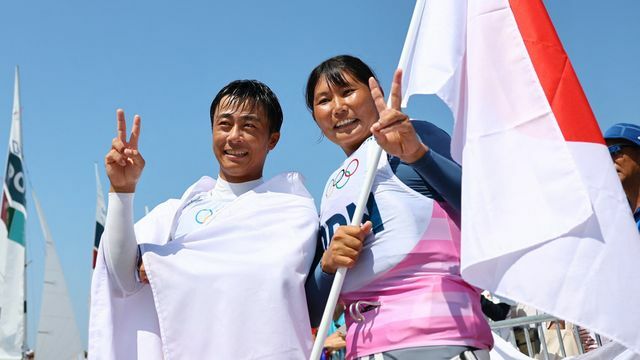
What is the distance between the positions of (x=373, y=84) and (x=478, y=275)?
0.81 metres

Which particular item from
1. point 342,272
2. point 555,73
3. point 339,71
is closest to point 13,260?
point 339,71

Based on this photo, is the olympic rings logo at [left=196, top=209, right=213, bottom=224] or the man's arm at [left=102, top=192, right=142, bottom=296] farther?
the olympic rings logo at [left=196, top=209, right=213, bottom=224]

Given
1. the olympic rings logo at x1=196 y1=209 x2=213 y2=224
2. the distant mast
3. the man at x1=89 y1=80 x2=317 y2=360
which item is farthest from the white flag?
the distant mast

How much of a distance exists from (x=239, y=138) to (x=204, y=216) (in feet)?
1.37

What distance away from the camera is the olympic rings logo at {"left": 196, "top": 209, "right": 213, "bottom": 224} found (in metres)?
3.05

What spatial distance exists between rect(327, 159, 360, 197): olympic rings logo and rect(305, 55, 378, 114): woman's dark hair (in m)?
0.41

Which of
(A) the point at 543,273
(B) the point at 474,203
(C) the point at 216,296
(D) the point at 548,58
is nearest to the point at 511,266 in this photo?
(A) the point at 543,273

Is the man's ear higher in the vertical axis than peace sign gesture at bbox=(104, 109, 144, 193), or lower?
higher

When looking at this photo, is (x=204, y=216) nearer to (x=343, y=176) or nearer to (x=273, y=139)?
(x=273, y=139)

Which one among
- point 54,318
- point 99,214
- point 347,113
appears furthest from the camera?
point 99,214

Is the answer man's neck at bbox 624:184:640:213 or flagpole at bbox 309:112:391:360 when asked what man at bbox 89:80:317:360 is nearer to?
flagpole at bbox 309:112:391:360

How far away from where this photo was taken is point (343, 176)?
2.73m

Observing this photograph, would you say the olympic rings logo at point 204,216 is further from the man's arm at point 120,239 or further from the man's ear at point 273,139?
the man's ear at point 273,139

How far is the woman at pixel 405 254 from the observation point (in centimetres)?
219
